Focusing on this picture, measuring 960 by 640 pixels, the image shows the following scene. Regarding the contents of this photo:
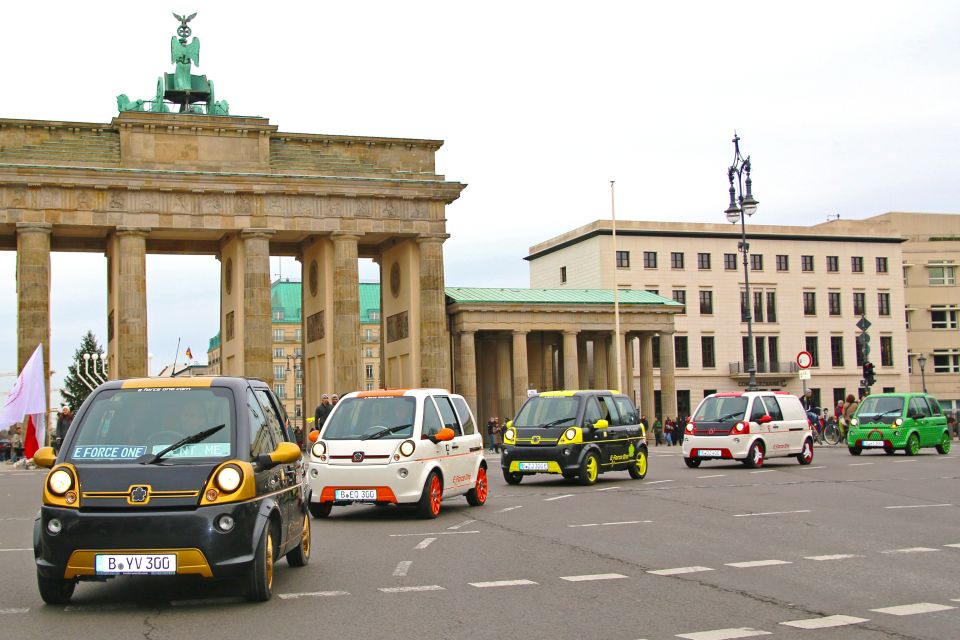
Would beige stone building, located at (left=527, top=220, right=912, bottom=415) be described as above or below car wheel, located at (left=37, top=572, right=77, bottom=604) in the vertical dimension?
above

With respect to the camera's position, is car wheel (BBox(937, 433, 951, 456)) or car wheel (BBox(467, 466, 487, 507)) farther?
car wheel (BBox(937, 433, 951, 456))

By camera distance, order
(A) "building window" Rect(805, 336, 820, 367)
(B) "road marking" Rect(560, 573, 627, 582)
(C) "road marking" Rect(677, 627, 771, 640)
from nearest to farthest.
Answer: (C) "road marking" Rect(677, 627, 771, 640), (B) "road marking" Rect(560, 573, 627, 582), (A) "building window" Rect(805, 336, 820, 367)

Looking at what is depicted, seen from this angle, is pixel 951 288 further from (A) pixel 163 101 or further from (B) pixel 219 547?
(B) pixel 219 547

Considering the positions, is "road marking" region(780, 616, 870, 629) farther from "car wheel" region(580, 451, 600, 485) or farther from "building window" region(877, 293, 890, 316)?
"building window" region(877, 293, 890, 316)

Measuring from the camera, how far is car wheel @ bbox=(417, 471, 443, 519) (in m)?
16.6

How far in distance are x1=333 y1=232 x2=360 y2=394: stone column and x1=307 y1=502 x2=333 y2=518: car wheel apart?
4181cm

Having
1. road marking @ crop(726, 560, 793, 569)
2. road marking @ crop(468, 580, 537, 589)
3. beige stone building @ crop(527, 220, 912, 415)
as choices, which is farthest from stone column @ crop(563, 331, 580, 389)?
road marking @ crop(468, 580, 537, 589)

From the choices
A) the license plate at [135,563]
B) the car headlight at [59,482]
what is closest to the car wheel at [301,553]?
the license plate at [135,563]

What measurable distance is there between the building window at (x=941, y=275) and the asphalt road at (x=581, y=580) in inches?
3229

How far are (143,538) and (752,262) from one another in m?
80.6

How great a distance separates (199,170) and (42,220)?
309 inches

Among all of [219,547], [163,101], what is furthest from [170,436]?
[163,101]

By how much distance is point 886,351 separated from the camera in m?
90.6

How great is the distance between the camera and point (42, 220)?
56.4 metres
